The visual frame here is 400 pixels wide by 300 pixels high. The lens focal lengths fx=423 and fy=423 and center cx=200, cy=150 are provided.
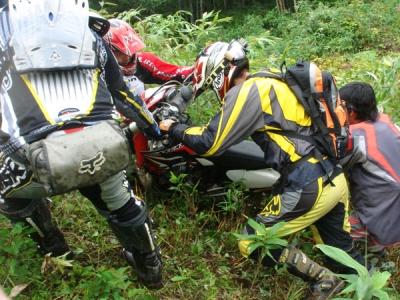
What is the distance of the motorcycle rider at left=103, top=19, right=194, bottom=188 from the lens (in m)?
3.64

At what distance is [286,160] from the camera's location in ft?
8.65

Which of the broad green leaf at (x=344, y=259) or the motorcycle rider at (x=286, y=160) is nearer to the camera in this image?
the broad green leaf at (x=344, y=259)

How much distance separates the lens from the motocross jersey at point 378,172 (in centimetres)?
296

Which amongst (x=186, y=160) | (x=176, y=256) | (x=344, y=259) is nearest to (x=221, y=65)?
(x=186, y=160)

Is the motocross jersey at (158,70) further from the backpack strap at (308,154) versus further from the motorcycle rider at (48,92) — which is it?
the backpack strap at (308,154)

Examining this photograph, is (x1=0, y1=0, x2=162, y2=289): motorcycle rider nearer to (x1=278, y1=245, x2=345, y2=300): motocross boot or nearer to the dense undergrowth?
the dense undergrowth

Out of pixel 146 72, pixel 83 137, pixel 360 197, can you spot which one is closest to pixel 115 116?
pixel 83 137

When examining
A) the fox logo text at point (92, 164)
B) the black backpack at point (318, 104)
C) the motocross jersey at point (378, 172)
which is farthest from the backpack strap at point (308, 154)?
the fox logo text at point (92, 164)

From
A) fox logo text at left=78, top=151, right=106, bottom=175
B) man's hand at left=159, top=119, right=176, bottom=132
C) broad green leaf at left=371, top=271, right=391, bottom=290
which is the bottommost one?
broad green leaf at left=371, top=271, right=391, bottom=290

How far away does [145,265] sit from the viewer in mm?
2803

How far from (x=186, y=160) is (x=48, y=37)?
1559 mm

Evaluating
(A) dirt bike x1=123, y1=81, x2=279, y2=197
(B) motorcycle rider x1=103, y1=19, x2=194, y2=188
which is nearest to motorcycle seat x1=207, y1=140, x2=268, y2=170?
(A) dirt bike x1=123, y1=81, x2=279, y2=197

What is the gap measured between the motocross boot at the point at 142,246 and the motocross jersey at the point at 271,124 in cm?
68

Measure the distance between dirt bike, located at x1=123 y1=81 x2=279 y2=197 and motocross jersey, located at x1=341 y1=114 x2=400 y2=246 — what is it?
1.99 ft
